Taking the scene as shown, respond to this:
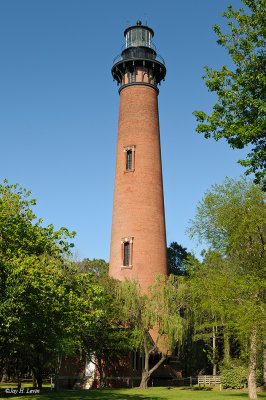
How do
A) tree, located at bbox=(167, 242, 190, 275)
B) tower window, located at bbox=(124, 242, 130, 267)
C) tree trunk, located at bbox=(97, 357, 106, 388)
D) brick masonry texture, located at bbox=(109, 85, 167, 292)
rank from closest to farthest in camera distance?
tree trunk, located at bbox=(97, 357, 106, 388) → brick masonry texture, located at bbox=(109, 85, 167, 292) → tower window, located at bbox=(124, 242, 130, 267) → tree, located at bbox=(167, 242, 190, 275)

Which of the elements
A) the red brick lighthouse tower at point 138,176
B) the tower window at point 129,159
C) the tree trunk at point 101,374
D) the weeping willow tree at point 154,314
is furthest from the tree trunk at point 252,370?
the tower window at point 129,159

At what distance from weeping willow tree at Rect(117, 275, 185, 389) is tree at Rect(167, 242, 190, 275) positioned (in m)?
22.7

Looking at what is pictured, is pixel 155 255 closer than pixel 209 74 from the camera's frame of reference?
No

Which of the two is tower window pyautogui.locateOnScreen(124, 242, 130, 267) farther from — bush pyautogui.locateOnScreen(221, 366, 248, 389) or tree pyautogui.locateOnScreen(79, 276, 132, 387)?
bush pyautogui.locateOnScreen(221, 366, 248, 389)

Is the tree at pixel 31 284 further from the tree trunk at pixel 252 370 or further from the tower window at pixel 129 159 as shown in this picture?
the tower window at pixel 129 159

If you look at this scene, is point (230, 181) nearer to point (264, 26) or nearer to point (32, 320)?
point (264, 26)

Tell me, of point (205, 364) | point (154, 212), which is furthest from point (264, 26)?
point (205, 364)

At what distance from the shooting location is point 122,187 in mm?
33938

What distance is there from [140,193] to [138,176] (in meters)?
1.46

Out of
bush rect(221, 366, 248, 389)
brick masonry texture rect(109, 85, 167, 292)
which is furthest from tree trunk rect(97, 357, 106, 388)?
bush rect(221, 366, 248, 389)

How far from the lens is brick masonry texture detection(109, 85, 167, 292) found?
32.0 m

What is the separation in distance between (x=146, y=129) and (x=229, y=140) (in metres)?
20.2

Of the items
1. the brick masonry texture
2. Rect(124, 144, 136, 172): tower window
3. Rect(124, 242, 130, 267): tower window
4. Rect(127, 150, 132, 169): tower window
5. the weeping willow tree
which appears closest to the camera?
the weeping willow tree

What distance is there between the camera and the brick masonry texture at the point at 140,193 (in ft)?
105
